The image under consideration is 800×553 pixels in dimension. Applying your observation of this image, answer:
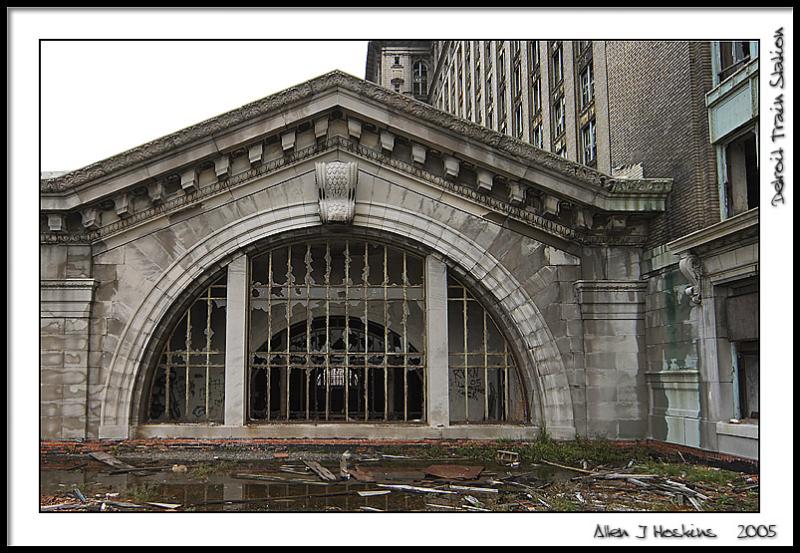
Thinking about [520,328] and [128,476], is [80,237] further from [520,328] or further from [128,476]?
[520,328]

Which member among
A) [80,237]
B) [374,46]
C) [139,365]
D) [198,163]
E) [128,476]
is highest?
[374,46]

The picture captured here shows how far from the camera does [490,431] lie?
42.0 feet

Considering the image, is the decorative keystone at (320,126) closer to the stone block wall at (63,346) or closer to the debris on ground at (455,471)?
the stone block wall at (63,346)

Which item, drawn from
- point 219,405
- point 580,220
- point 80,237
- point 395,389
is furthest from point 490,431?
point 80,237

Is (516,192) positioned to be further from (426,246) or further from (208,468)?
(208,468)

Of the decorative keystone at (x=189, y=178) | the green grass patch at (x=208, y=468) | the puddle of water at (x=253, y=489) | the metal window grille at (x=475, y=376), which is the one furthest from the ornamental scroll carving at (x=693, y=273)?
the decorative keystone at (x=189, y=178)

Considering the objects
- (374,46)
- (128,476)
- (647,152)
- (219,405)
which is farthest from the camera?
(374,46)

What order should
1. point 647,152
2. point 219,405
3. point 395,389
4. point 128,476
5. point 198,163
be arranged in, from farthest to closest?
1. point 395,389
2. point 219,405
3. point 647,152
4. point 198,163
5. point 128,476

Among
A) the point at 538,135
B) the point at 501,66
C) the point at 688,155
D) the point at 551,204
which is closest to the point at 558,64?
the point at 538,135

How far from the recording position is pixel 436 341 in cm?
1305

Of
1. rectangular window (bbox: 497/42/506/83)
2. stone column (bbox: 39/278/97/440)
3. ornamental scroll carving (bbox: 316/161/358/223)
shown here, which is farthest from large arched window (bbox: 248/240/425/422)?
rectangular window (bbox: 497/42/506/83)

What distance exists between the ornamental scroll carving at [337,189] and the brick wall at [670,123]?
5062 mm

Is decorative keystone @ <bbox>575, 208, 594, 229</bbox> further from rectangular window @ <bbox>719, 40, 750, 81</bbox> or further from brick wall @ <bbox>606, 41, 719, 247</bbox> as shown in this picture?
rectangular window @ <bbox>719, 40, 750, 81</bbox>

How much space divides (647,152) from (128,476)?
9861 millimetres
